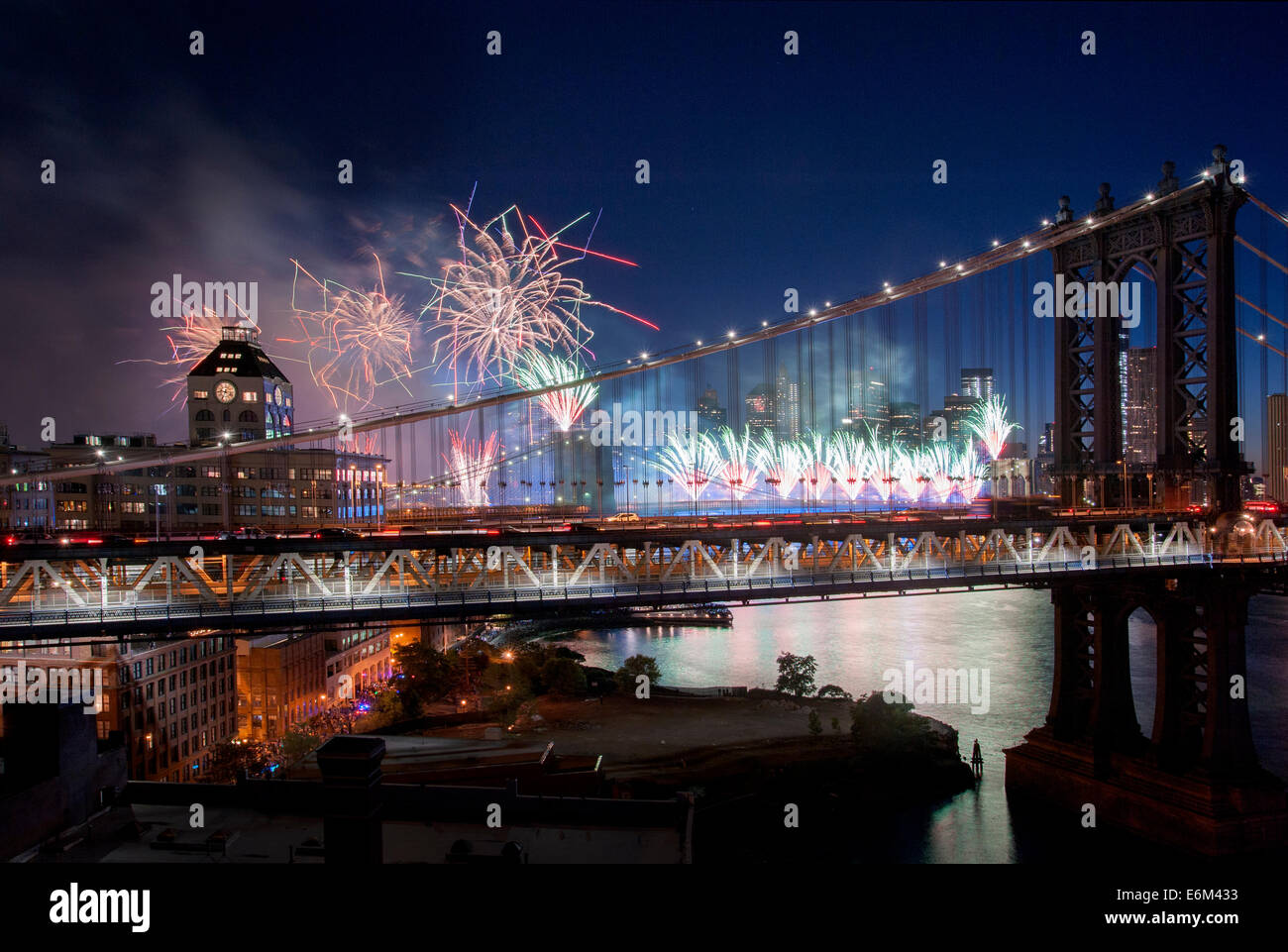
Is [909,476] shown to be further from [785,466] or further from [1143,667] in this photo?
[1143,667]

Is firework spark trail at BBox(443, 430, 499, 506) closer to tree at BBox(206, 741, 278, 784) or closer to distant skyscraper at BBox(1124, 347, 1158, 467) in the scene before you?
tree at BBox(206, 741, 278, 784)

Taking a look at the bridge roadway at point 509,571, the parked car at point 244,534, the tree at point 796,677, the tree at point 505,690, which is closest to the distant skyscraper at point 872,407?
the tree at point 796,677

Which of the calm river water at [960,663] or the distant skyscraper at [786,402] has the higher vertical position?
the distant skyscraper at [786,402]

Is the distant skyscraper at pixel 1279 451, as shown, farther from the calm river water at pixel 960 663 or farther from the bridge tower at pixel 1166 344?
the bridge tower at pixel 1166 344

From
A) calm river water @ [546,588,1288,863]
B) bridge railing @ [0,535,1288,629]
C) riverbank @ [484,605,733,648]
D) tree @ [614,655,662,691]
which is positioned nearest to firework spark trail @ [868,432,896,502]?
calm river water @ [546,588,1288,863]

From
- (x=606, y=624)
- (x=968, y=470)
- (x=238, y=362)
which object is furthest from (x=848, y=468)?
(x=238, y=362)
